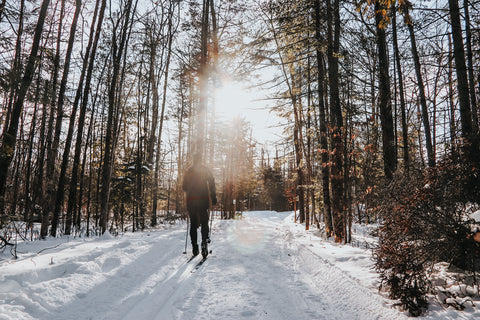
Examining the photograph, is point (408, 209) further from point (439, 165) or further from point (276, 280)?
point (276, 280)

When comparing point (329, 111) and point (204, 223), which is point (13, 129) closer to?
point (204, 223)

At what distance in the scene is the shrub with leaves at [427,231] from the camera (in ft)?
9.23

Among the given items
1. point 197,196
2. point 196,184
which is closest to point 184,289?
point 197,196

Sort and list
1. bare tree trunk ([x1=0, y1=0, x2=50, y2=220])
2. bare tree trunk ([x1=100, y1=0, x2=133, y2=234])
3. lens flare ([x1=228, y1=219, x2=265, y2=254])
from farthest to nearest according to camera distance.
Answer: bare tree trunk ([x1=100, y1=0, x2=133, y2=234])
lens flare ([x1=228, y1=219, x2=265, y2=254])
bare tree trunk ([x1=0, y1=0, x2=50, y2=220])

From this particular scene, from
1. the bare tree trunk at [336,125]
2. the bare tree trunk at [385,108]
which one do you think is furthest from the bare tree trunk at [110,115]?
the bare tree trunk at [385,108]

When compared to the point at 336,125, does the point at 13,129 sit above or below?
below

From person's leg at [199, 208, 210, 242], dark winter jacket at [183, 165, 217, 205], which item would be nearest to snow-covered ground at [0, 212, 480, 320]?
person's leg at [199, 208, 210, 242]

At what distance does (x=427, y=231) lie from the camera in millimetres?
2992

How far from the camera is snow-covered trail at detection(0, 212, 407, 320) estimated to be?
287cm

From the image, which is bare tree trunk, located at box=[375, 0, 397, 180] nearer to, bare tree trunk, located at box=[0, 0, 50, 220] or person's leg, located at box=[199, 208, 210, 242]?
person's leg, located at box=[199, 208, 210, 242]

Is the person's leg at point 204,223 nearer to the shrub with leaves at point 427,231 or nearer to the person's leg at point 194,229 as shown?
the person's leg at point 194,229

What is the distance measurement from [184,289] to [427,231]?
332 cm

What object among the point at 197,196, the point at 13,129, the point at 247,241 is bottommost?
the point at 247,241

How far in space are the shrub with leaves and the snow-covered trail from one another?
0.43 metres
